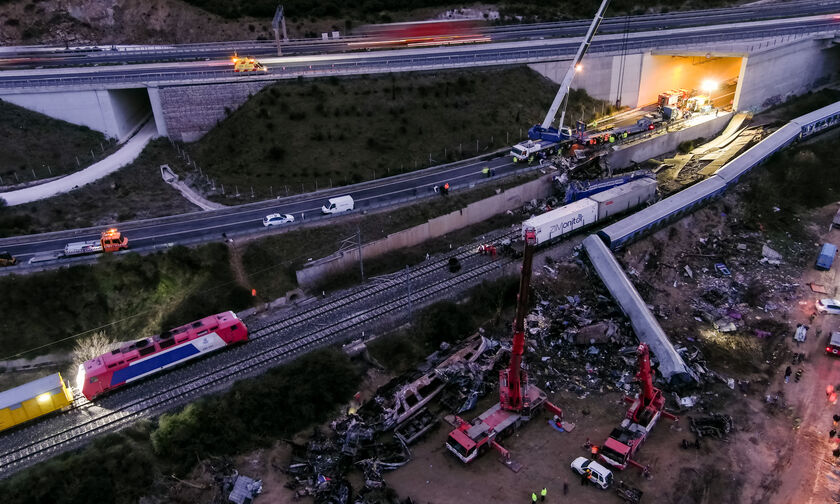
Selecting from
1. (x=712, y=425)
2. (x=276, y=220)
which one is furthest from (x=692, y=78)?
(x=276, y=220)

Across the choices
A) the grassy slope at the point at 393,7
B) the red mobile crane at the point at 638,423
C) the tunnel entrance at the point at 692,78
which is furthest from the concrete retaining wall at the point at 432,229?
the grassy slope at the point at 393,7

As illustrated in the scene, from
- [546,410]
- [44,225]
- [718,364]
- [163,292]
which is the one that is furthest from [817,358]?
[44,225]

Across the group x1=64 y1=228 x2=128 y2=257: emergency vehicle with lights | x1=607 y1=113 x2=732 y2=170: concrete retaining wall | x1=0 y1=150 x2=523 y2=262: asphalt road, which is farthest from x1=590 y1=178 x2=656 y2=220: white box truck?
x1=64 y1=228 x2=128 y2=257: emergency vehicle with lights

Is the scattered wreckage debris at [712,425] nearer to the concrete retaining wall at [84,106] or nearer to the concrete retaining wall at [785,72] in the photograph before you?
the concrete retaining wall at [785,72]

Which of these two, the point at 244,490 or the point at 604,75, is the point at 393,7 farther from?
the point at 244,490

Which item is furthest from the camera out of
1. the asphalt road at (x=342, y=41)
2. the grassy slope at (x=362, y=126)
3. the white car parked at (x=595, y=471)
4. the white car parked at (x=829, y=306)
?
the asphalt road at (x=342, y=41)

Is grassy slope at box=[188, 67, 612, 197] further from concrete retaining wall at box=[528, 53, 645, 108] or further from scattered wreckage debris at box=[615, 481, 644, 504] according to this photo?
scattered wreckage debris at box=[615, 481, 644, 504]
